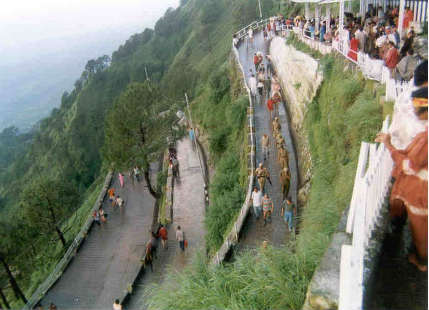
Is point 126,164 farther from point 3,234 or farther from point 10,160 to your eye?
point 10,160

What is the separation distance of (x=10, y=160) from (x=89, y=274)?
3681 inches

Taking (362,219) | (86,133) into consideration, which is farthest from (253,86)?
(86,133)

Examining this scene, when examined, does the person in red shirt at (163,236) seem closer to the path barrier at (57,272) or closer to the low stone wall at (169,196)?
the low stone wall at (169,196)

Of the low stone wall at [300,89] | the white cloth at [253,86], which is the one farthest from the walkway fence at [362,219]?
the white cloth at [253,86]

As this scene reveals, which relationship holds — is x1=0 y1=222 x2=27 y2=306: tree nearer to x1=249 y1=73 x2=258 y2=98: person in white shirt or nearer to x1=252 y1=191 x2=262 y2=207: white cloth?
x1=252 y1=191 x2=262 y2=207: white cloth

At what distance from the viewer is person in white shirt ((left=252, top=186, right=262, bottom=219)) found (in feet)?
32.2

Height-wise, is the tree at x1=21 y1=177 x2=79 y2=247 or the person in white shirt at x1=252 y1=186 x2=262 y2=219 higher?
the person in white shirt at x1=252 y1=186 x2=262 y2=219

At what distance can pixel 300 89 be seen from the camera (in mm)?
15039

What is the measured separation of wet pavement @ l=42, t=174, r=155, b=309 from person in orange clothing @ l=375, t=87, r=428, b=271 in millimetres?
12747

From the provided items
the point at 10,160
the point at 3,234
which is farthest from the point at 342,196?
the point at 10,160

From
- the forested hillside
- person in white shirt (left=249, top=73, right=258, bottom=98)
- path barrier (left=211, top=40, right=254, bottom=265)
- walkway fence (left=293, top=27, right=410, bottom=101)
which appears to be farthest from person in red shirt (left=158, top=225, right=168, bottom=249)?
walkway fence (left=293, top=27, right=410, bottom=101)

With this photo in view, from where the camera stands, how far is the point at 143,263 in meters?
14.7

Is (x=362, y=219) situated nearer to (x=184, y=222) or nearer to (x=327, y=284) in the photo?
(x=327, y=284)

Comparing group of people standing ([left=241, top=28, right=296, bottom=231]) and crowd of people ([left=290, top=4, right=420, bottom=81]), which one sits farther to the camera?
group of people standing ([left=241, top=28, right=296, bottom=231])
